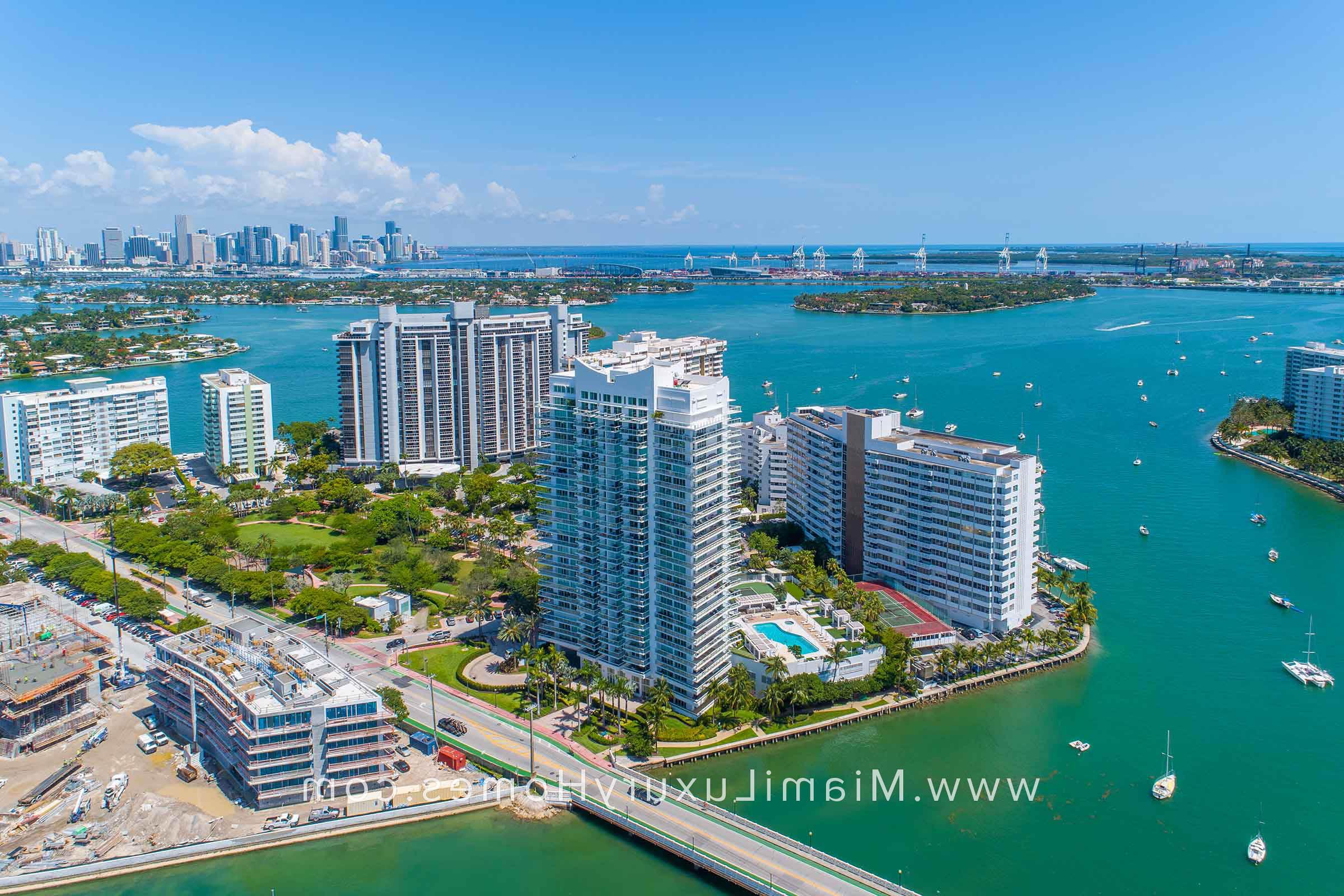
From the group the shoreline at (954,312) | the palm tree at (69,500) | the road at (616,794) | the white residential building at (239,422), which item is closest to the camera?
the road at (616,794)

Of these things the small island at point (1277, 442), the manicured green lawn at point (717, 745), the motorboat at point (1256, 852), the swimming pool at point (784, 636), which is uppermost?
the small island at point (1277, 442)

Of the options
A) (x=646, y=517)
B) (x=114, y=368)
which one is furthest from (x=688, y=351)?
(x=114, y=368)

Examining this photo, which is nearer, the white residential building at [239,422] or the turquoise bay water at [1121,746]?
the turquoise bay water at [1121,746]

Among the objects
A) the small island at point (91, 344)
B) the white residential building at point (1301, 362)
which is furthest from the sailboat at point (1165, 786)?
the small island at point (91, 344)

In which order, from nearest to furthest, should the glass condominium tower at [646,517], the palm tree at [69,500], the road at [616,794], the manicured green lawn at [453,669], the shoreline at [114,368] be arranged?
the road at [616,794] < the glass condominium tower at [646,517] < the manicured green lawn at [453,669] < the palm tree at [69,500] < the shoreline at [114,368]

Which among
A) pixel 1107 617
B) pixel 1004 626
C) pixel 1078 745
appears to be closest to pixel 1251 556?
pixel 1107 617

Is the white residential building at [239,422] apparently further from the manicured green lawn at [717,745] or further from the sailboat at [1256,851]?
the sailboat at [1256,851]

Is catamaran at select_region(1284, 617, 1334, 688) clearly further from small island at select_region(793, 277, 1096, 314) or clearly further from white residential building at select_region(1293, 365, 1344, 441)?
small island at select_region(793, 277, 1096, 314)

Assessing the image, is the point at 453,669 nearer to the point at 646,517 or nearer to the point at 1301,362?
the point at 646,517
